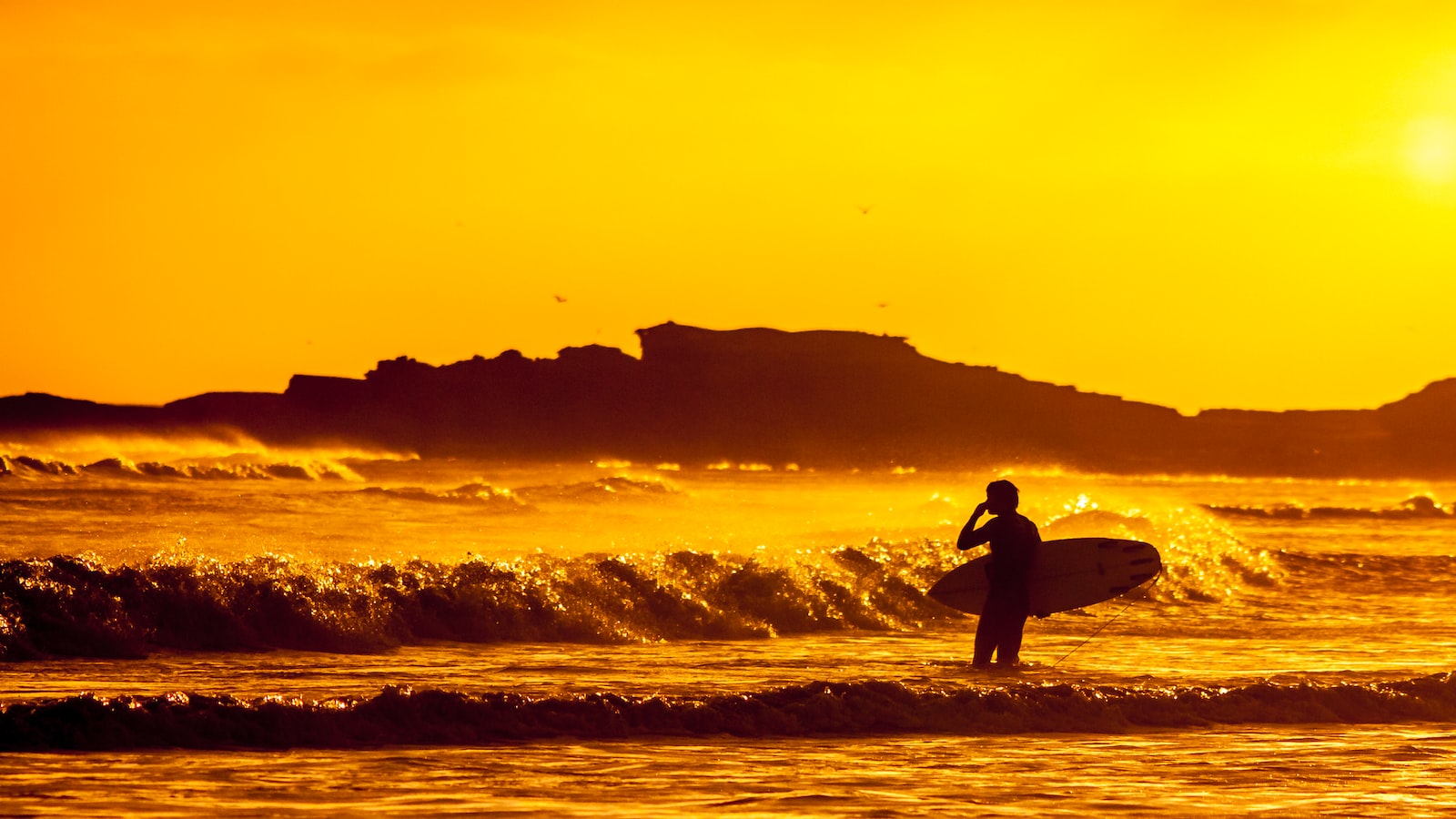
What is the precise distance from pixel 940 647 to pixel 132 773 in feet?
29.6

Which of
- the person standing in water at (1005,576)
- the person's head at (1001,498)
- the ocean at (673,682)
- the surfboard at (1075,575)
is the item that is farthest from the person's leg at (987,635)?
the surfboard at (1075,575)

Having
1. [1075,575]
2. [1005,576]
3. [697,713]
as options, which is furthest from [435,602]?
[697,713]

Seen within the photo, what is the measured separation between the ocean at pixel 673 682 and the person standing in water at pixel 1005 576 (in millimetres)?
388

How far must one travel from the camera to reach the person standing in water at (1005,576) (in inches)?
528

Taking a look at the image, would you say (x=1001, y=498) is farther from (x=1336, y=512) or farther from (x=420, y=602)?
(x=1336, y=512)

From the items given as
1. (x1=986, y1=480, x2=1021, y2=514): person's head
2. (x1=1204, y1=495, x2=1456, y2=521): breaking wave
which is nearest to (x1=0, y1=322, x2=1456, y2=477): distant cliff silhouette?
(x1=1204, y1=495, x2=1456, y2=521): breaking wave

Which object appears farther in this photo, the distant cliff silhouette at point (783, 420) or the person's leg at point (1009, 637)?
the distant cliff silhouette at point (783, 420)

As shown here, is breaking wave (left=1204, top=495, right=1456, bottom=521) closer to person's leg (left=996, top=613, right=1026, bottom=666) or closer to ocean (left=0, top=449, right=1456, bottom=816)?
ocean (left=0, top=449, right=1456, bottom=816)

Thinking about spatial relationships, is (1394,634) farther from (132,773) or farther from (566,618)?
(132,773)

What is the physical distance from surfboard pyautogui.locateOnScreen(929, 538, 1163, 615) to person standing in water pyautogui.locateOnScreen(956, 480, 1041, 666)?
1.46 meters

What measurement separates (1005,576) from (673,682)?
311 centimetres

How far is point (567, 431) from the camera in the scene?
8869 centimetres

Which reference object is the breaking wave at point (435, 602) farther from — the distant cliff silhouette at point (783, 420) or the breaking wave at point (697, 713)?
the distant cliff silhouette at point (783, 420)

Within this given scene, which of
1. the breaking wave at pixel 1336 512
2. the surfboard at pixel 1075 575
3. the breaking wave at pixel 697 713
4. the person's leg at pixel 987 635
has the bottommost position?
the breaking wave at pixel 697 713
